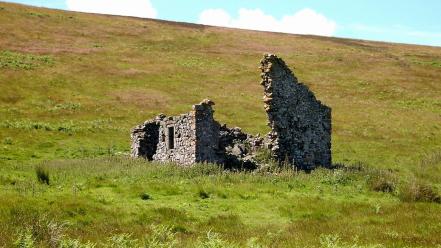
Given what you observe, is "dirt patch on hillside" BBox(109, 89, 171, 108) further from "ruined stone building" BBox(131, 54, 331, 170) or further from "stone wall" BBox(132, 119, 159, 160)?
"ruined stone building" BBox(131, 54, 331, 170)

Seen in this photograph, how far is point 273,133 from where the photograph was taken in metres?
29.7

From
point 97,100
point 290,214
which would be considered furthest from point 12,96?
point 290,214

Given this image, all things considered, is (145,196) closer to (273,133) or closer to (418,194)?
(418,194)

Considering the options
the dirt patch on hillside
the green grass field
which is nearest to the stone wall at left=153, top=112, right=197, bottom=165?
the green grass field

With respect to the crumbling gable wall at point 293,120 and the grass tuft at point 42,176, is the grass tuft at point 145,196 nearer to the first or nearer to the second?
the grass tuft at point 42,176

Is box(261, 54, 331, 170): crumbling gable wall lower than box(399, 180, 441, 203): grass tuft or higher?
higher

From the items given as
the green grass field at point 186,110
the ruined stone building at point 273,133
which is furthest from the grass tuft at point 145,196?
the ruined stone building at point 273,133

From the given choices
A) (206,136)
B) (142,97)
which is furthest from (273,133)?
(142,97)

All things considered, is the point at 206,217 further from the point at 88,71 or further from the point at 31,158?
the point at 88,71

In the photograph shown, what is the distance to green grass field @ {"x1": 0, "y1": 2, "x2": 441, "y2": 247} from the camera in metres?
16.0

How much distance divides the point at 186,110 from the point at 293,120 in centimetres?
2569

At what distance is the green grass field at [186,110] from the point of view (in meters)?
16.0

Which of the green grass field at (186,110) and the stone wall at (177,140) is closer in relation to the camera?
the green grass field at (186,110)

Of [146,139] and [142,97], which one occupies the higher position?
[142,97]
